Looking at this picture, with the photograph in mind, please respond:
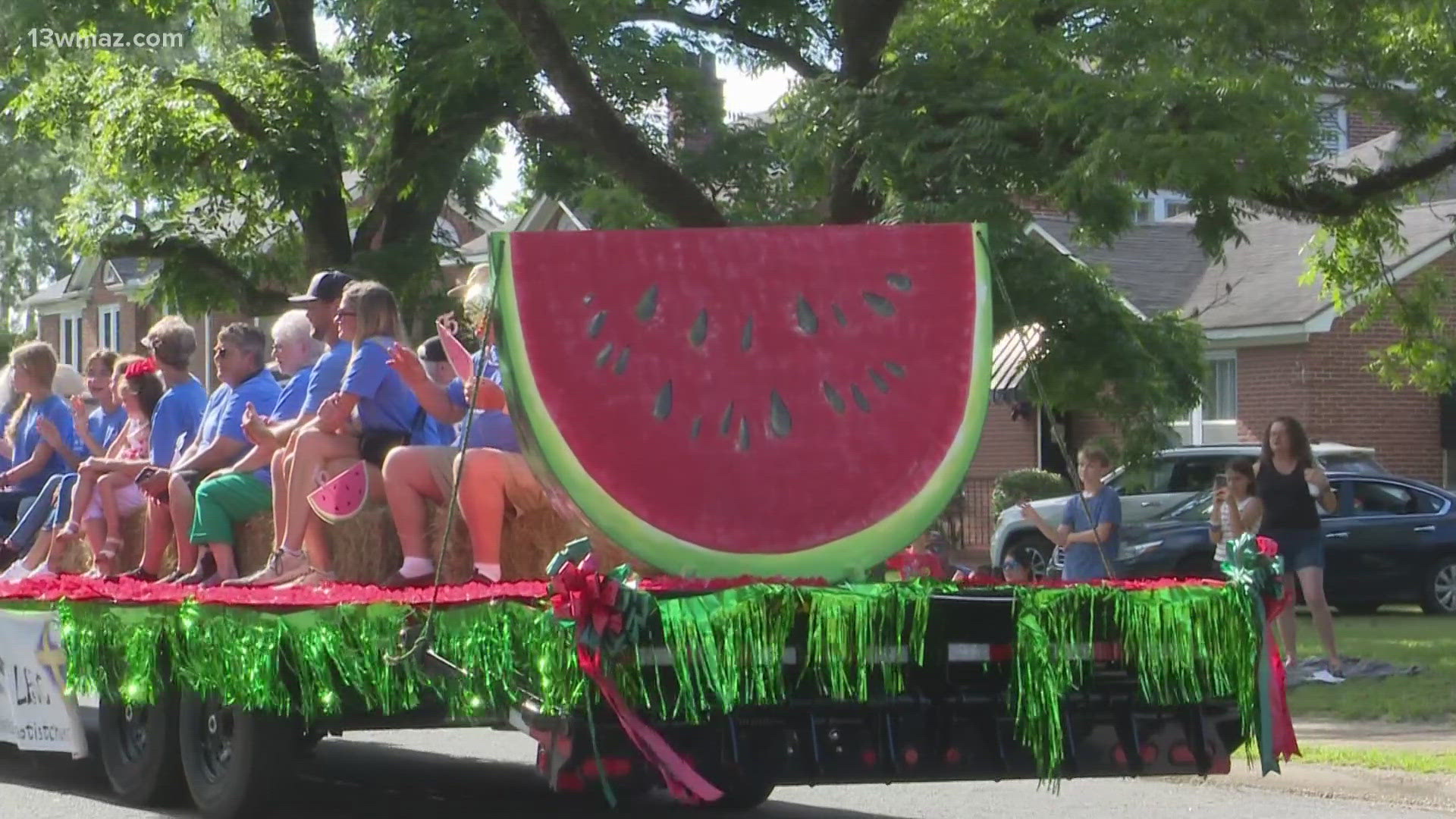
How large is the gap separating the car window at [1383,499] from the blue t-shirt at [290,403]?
43.5 ft

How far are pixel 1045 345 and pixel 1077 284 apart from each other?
48 centimetres

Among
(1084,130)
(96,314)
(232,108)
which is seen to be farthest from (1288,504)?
(96,314)

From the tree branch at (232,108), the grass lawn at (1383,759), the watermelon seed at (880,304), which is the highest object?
the tree branch at (232,108)

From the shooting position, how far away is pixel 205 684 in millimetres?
7094

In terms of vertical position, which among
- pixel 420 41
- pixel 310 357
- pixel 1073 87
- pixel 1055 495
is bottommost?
pixel 1055 495

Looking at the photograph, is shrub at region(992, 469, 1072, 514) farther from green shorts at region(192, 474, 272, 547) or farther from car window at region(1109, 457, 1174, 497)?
green shorts at region(192, 474, 272, 547)

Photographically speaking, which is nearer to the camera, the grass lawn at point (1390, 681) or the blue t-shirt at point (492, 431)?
the blue t-shirt at point (492, 431)

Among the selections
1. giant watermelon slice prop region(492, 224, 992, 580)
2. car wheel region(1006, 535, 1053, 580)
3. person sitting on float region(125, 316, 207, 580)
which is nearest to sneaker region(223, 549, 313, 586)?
person sitting on float region(125, 316, 207, 580)

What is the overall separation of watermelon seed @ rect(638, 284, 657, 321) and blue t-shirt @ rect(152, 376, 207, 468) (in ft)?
12.0

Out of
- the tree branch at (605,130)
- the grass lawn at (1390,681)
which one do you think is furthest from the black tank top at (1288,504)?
the tree branch at (605,130)

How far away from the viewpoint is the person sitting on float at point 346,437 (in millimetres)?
7719

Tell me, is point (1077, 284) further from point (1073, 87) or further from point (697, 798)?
point (697, 798)

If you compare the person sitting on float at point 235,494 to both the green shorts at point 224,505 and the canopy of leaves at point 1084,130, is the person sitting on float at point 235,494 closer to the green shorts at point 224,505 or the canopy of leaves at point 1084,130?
the green shorts at point 224,505

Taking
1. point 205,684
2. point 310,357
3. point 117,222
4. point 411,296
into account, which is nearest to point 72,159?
point 117,222
